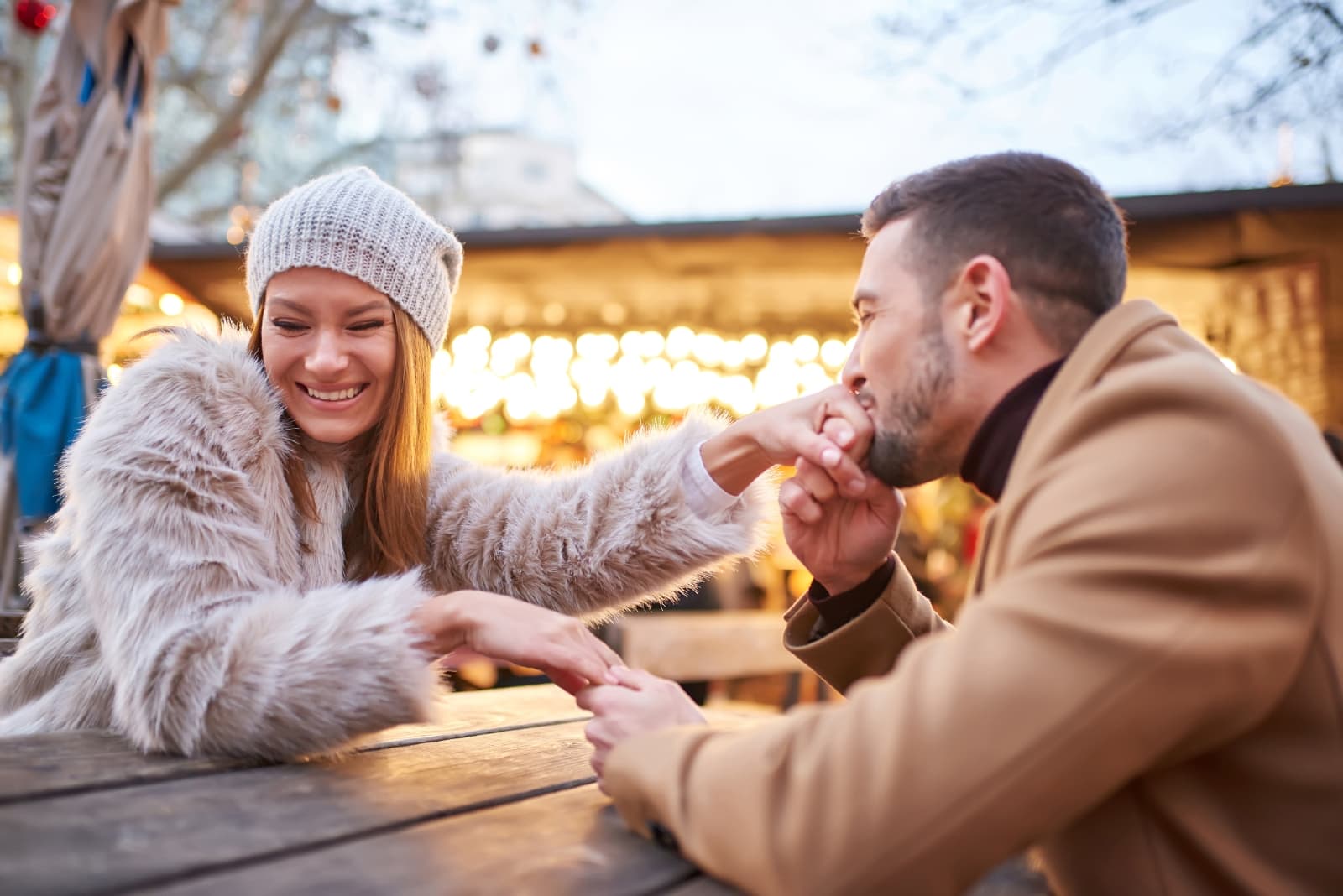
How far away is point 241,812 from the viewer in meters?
1.22

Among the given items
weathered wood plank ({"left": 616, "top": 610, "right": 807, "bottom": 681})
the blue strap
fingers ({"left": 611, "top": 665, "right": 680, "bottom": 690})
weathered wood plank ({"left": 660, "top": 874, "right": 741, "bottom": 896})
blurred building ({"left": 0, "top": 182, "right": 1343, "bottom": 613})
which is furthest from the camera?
blurred building ({"left": 0, "top": 182, "right": 1343, "bottom": 613})

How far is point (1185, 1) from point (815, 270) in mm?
3094

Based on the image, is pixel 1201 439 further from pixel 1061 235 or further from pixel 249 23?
pixel 249 23

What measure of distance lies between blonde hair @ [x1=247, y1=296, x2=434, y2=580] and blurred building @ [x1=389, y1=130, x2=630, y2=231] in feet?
12.5

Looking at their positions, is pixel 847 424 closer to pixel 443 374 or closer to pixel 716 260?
pixel 716 260

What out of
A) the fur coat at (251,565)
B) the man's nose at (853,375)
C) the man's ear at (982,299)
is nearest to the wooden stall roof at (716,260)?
the fur coat at (251,565)

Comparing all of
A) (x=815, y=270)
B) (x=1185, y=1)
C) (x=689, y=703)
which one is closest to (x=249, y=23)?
(x=815, y=270)

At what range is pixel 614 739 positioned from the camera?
4.68 ft

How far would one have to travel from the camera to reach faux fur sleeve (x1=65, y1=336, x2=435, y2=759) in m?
1.45

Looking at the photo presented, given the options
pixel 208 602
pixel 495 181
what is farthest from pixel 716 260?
pixel 495 181

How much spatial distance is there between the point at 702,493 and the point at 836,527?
0.36 meters

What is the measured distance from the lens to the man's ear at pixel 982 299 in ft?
4.71

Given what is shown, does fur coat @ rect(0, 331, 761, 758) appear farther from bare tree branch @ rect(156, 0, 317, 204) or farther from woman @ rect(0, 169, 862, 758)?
bare tree branch @ rect(156, 0, 317, 204)

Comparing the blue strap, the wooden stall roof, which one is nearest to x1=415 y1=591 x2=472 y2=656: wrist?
the blue strap
